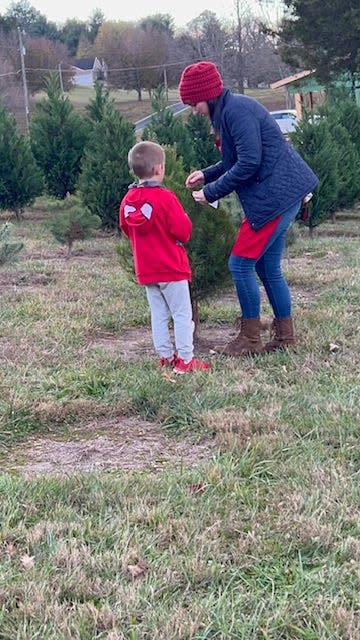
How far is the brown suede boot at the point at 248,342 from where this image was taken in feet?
14.7

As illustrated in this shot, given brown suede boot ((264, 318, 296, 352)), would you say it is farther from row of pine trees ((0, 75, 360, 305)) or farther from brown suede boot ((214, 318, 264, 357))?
row of pine trees ((0, 75, 360, 305))

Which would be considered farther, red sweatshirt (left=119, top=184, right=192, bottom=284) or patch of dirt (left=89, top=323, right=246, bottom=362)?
patch of dirt (left=89, top=323, right=246, bottom=362)

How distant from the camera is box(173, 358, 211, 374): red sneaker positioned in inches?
163

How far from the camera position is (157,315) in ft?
14.3

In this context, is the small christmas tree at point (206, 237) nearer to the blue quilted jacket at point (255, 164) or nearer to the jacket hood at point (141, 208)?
the blue quilted jacket at point (255, 164)

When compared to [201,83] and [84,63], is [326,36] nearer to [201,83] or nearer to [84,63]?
[201,83]

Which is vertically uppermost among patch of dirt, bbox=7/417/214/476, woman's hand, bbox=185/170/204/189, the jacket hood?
woman's hand, bbox=185/170/204/189

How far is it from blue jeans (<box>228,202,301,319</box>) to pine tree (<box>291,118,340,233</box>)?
649cm

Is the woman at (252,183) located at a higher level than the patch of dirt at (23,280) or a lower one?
higher

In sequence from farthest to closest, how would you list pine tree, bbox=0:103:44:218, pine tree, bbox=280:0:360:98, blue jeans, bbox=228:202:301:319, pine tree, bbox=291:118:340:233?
pine tree, bbox=280:0:360:98
pine tree, bbox=0:103:44:218
pine tree, bbox=291:118:340:233
blue jeans, bbox=228:202:301:319

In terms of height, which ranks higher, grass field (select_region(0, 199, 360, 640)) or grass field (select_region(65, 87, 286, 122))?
grass field (select_region(65, 87, 286, 122))

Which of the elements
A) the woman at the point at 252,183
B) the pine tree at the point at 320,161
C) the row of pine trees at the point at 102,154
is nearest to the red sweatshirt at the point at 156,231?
the woman at the point at 252,183

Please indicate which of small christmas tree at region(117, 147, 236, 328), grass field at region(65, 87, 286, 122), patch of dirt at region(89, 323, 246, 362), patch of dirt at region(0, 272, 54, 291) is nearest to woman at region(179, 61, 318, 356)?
small christmas tree at region(117, 147, 236, 328)

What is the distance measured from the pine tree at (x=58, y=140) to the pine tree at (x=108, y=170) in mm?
3256
